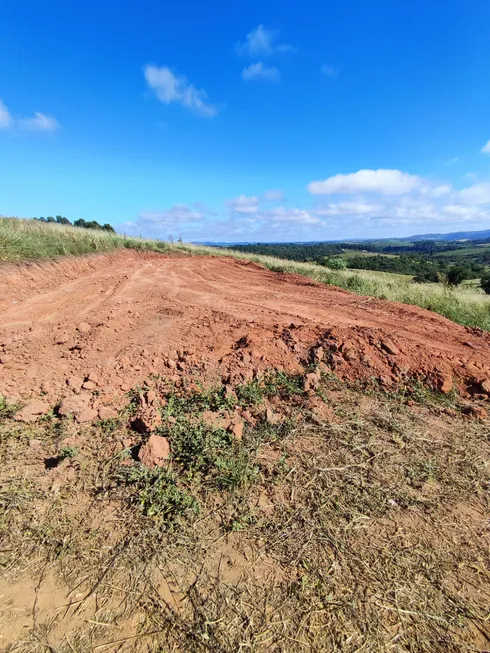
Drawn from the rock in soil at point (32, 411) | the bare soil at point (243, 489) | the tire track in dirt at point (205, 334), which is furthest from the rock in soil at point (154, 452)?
the rock in soil at point (32, 411)

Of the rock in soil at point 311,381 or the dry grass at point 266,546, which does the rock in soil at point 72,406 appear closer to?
the dry grass at point 266,546

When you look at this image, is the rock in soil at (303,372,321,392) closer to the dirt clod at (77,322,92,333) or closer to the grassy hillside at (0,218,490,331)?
the dirt clod at (77,322,92,333)

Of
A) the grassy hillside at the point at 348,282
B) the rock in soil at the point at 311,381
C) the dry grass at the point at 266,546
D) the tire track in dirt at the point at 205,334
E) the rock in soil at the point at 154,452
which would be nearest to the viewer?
the dry grass at the point at 266,546

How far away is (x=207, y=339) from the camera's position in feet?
15.8

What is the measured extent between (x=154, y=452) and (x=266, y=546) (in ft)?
3.96

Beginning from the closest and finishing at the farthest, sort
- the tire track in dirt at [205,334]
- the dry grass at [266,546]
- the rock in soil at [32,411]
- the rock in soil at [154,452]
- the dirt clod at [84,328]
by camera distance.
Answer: the dry grass at [266,546] → the rock in soil at [154,452] → the rock in soil at [32,411] → the tire track in dirt at [205,334] → the dirt clod at [84,328]

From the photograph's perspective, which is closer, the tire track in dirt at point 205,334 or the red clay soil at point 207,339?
the red clay soil at point 207,339

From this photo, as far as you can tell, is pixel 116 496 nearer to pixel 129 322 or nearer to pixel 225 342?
pixel 225 342

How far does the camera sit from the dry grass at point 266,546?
1.74 meters

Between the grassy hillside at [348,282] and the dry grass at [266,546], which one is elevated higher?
the grassy hillside at [348,282]

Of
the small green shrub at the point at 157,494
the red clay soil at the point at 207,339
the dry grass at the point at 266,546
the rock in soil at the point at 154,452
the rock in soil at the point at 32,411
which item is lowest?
the dry grass at the point at 266,546

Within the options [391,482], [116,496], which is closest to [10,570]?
[116,496]

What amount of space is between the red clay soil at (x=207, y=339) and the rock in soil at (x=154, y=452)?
1005 mm

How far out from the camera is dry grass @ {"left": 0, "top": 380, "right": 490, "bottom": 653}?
5.72 ft
